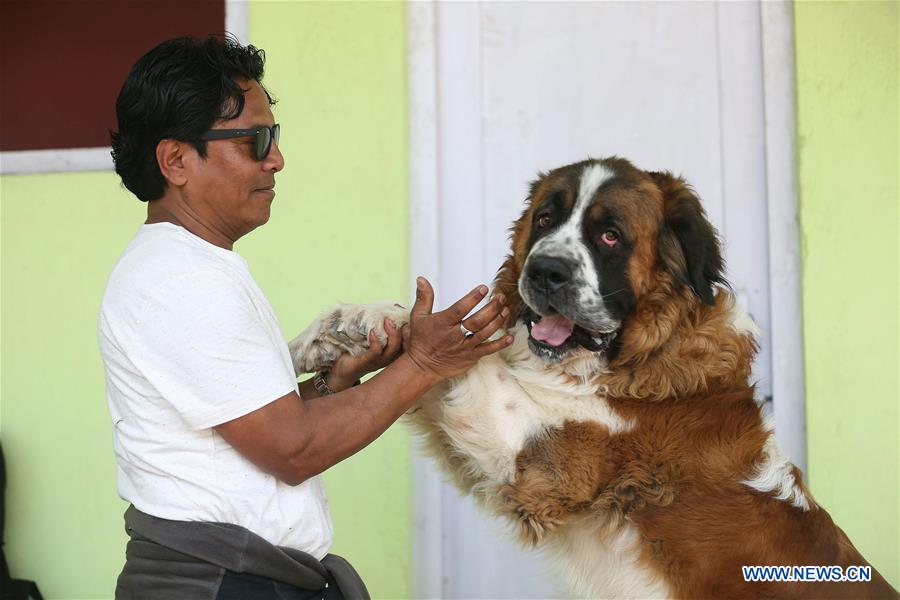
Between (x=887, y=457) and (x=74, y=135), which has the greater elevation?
(x=74, y=135)

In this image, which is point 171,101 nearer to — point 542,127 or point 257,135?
point 257,135

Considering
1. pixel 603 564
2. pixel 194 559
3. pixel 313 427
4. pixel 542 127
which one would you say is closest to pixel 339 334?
pixel 313 427

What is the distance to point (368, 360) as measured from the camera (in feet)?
9.16

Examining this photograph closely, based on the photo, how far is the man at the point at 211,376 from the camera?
217cm

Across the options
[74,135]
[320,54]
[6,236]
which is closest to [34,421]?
[6,236]

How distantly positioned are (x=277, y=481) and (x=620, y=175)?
151 cm

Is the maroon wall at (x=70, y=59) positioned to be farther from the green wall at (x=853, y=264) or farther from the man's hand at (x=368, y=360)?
the green wall at (x=853, y=264)

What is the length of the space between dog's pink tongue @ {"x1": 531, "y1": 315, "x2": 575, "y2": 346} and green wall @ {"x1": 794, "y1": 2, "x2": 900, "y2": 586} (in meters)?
1.86

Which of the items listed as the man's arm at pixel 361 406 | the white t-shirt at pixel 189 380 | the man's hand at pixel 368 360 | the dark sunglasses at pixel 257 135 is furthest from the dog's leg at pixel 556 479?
the dark sunglasses at pixel 257 135

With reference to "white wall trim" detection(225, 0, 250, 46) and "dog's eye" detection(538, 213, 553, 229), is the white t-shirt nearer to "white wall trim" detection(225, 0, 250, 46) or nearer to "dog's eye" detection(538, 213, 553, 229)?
"dog's eye" detection(538, 213, 553, 229)

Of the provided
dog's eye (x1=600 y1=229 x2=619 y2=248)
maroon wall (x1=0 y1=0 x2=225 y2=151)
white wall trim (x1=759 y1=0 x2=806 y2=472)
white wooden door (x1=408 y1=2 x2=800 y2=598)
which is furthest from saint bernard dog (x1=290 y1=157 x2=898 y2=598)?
maroon wall (x1=0 y1=0 x2=225 y2=151)

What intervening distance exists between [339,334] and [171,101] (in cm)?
87

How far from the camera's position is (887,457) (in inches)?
169

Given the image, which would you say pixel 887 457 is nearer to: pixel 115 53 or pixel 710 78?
pixel 710 78
